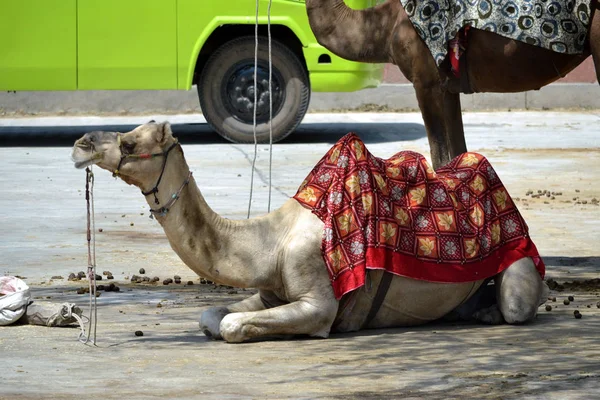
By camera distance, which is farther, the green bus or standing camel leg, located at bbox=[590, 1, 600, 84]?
the green bus

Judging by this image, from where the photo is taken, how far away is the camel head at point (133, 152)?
678cm

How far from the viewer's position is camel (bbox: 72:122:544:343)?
6879 mm

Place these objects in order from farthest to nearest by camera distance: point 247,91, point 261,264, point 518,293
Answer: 1. point 247,91
2. point 518,293
3. point 261,264

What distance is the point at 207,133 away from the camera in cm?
2030

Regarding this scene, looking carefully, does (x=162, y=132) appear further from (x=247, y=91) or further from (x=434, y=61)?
(x=247, y=91)

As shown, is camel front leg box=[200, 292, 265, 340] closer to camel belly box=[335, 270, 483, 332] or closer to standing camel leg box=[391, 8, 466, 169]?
camel belly box=[335, 270, 483, 332]

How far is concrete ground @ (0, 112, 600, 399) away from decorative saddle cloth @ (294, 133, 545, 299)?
0.36 metres

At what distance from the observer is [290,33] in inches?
731

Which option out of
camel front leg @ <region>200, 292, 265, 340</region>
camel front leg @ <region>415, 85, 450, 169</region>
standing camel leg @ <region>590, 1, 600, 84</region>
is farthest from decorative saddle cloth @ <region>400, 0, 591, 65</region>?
camel front leg @ <region>200, 292, 265, 340</region>

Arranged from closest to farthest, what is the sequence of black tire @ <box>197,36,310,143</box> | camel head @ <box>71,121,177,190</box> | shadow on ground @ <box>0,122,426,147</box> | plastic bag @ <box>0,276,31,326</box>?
camel head @ <box>71,121,177,190</box> < plastic bag @ <box>0,276,31,326</box> < black tire @ <box>197,36,310,143</box> < shadow on ground @ <box>0,122,426,147</box>

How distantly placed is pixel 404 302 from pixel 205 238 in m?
1.15

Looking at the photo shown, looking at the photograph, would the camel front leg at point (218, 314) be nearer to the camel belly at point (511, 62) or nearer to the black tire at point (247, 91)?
the camel belly at point (511, 62)

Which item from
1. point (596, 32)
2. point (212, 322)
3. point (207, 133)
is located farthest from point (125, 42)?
point (212, 322)

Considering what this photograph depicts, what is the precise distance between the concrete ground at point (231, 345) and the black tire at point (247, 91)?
1.69 metres
